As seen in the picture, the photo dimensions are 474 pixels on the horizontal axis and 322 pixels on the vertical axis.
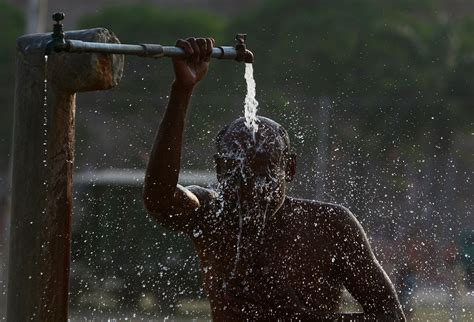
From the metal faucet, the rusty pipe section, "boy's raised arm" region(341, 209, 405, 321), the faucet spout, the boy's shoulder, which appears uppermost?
the metal faucet

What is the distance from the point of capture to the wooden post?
14.9 feet

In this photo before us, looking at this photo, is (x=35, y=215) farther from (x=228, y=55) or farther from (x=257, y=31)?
(x=257, y=31)

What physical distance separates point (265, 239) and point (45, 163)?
0.73m

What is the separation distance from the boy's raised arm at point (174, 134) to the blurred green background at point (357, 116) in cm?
459

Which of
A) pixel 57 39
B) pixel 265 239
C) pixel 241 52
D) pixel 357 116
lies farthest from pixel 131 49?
pixel 357 116

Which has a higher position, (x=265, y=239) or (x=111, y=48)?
(x=111, y=48)

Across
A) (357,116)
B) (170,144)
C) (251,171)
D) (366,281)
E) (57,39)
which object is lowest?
(357,116)

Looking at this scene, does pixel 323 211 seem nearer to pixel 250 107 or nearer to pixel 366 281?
pixel 366 281

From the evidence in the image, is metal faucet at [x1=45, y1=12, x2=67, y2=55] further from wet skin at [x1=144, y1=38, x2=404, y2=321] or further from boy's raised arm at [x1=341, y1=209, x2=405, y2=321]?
boy's raised arm at [x1=341, y1=209, x2=405, y2=321]

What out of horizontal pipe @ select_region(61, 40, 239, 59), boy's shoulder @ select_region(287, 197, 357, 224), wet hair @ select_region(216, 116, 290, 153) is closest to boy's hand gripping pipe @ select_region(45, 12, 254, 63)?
horizontal pipe @ select_region(61, 40, 239, 59)

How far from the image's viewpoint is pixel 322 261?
4852 mm

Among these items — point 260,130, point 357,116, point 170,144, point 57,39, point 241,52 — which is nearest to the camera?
point 57,39

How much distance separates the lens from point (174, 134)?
4.54 meters

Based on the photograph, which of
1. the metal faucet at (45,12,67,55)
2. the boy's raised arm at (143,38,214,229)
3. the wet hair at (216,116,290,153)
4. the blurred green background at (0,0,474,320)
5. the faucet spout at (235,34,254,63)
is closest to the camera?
the metal faucet at (45,12,67,55)
